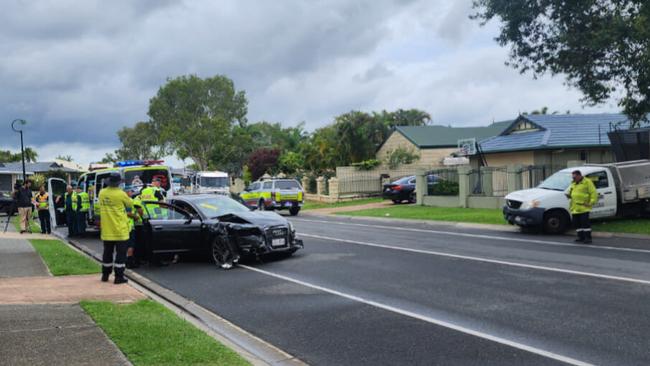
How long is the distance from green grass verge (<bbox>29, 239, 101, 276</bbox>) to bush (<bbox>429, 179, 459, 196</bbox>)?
18.3m

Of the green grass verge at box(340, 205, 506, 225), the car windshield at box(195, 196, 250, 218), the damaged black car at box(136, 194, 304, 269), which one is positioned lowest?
the green grass verge at box(340, 205, 506, 225)

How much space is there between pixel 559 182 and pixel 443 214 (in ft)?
22.6

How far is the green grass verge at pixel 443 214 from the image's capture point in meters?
21.8

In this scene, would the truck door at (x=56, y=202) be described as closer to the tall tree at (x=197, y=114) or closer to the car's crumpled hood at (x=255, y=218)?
the car's crumpled hood at (x=255, y=218)

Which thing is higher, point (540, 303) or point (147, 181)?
point (147, 181)

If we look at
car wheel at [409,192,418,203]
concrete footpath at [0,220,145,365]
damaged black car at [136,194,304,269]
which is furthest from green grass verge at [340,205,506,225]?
concrete footpath at [0,220,145,365]

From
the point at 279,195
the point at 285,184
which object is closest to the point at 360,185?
the point at 285,184

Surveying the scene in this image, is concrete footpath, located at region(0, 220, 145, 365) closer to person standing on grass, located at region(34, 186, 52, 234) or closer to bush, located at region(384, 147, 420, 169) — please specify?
person standing on grass, located at region(34, 186, 52, 234)

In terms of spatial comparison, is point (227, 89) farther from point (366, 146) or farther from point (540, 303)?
point (540, 303)

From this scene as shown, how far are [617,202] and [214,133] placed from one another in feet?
180

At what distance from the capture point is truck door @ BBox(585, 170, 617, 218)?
59.0 feet

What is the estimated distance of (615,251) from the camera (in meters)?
13.3

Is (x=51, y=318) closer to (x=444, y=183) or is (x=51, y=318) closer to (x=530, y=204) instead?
(x=530, y=204)

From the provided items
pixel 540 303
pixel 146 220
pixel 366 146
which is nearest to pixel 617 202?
pixel 540 303
